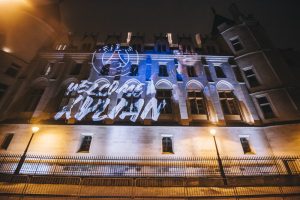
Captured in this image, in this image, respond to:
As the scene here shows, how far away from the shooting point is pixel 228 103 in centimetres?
2152

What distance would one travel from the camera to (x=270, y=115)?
19.6 meters

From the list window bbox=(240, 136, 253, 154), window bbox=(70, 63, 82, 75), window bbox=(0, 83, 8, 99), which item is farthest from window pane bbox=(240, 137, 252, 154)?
window bbox=(0, 83, 8, 99)

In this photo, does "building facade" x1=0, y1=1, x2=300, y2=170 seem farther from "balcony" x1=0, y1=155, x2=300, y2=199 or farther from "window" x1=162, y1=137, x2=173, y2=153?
"balcony" x1=0, y1=155, x2=300, y2=199

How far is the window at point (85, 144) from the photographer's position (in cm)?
1762

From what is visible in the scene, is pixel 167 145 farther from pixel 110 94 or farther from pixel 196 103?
pixel 110 94

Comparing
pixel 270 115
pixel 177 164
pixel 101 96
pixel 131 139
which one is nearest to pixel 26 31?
pixel 101 96

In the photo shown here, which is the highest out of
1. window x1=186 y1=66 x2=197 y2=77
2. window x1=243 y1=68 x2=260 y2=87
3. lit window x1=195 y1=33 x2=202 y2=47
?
lit window x1=195 y1=33 x2=202 y2=47

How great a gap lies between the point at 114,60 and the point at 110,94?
6039 mm

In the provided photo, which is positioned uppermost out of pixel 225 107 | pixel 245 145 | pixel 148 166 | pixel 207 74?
pixel 207 74

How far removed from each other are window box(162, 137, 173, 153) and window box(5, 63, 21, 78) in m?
21.0

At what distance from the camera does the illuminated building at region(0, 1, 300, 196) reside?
1677 centimetres

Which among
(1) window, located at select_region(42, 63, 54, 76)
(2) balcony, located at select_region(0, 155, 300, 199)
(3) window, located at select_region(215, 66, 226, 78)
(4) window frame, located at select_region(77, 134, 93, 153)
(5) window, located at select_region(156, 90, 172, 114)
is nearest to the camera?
(2) balcony, located at select_region(0, 155, 300, 199)

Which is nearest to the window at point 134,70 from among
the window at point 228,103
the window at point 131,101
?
the window at point 131,101

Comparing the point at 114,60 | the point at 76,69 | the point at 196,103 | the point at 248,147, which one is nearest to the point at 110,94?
the point at 114,60
